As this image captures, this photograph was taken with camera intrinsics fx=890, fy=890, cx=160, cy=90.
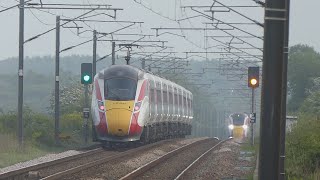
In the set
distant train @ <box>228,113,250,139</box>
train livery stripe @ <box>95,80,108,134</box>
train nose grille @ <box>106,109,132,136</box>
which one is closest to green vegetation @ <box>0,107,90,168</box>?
train livery stripe @ <box>95,80,108,134</box>

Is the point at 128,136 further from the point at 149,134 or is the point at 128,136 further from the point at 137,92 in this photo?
the point at 149,134

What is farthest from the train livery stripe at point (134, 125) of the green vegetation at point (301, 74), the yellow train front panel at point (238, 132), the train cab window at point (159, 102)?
the green vegetation at point (301, 74)

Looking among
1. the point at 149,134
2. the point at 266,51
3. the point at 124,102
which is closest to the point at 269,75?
the point at 266,51

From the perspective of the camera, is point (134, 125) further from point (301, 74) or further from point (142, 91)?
point (301, 74)

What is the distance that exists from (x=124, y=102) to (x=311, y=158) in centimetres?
1322

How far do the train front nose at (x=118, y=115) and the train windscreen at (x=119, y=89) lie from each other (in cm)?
21

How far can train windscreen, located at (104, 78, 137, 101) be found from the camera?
1318 inches

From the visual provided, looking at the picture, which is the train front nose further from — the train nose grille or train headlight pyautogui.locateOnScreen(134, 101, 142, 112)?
train headlight pyautogui.locateOnScreen(134, 101, 142, 112)

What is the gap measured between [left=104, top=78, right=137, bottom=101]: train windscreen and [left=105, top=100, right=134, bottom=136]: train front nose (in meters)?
0.21

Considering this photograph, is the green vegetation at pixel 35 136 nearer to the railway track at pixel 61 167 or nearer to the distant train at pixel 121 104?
the railway track at pixel 61 167

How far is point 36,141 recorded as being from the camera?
39000mm

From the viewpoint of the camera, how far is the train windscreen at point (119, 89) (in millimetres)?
33469

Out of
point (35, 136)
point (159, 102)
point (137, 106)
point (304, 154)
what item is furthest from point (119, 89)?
point (304, 154)

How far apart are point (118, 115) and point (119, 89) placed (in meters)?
1.10
